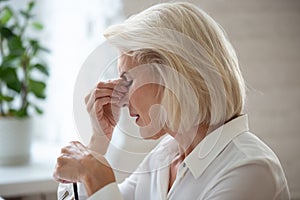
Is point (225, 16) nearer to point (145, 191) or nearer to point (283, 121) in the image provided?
point (283, 121)

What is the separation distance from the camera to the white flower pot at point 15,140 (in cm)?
199

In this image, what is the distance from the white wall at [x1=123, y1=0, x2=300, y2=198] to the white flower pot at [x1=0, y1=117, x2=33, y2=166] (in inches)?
29.6

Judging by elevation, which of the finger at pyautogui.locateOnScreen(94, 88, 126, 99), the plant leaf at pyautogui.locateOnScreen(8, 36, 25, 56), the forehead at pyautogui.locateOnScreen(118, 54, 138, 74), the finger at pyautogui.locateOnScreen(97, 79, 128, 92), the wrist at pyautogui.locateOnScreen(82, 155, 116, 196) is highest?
the forehead at pyautogui.locateOnScreen(118, 54, 138, 74)

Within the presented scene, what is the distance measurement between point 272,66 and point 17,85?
2.81ft

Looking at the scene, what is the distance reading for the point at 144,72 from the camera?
3.85 ft

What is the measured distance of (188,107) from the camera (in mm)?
1161

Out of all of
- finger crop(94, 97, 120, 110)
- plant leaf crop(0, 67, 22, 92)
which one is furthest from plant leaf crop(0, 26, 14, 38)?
finger crop(94, 97, 120, 110)

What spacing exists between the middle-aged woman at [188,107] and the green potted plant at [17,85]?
31.8 inches

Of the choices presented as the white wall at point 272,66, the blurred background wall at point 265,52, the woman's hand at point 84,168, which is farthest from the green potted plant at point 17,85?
the woman's hand at point 84,168

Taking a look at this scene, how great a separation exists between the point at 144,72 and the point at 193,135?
6.9 inches

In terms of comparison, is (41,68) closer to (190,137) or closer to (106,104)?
(106,104)

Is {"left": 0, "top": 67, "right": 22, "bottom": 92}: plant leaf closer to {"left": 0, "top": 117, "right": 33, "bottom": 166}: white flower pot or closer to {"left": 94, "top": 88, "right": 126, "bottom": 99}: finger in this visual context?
{"left": 0, "top": 117, "right": 33, "bottom": 166}: white flower pot

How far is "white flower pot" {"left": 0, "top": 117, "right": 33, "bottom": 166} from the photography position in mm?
1993

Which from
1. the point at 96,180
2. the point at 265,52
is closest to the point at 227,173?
the point at 96,180
